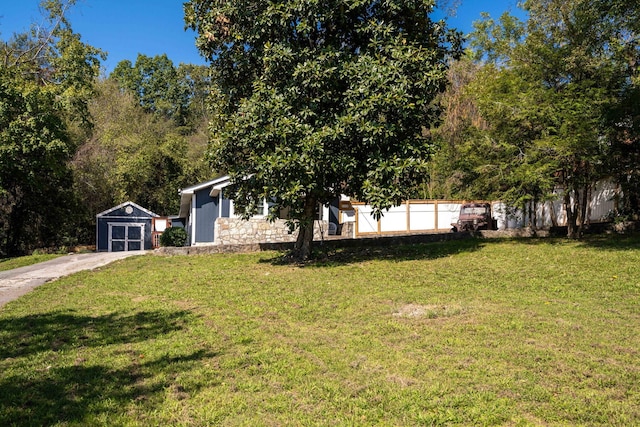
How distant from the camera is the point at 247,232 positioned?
2027cm

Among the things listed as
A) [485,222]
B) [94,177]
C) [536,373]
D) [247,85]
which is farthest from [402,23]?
[94,177]

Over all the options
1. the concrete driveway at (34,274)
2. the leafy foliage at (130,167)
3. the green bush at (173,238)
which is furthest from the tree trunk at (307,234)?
the leafy foliage at (130,167)

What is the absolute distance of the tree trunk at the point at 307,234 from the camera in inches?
530

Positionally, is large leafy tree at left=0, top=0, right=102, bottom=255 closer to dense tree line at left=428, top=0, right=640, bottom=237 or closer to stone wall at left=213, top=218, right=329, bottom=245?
stone wall at left=213, top=218, right=329, bottom=245

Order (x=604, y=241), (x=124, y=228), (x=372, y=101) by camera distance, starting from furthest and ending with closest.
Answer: (x=124, y=228), (x=604, y=241), (x=372, y=101)

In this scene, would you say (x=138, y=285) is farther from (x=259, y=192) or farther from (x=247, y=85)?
(x=247, y=85)

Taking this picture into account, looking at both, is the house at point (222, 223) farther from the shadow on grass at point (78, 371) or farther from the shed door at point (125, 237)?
the shadow on grass at point (78, 371)

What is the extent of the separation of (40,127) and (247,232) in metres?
9.33

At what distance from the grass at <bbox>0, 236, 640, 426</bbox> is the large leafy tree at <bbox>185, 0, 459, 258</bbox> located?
106 inches

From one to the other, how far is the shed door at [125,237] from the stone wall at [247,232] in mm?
7341

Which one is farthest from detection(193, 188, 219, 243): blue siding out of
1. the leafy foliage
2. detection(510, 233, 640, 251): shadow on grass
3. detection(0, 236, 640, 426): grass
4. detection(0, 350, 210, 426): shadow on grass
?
detection(0, 350, 210, 426): shadow on grass

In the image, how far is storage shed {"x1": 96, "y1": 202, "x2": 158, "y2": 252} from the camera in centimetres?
2495

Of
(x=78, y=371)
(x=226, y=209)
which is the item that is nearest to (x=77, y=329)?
(x=78, y=371)

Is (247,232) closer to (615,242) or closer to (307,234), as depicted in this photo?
(307,234)
